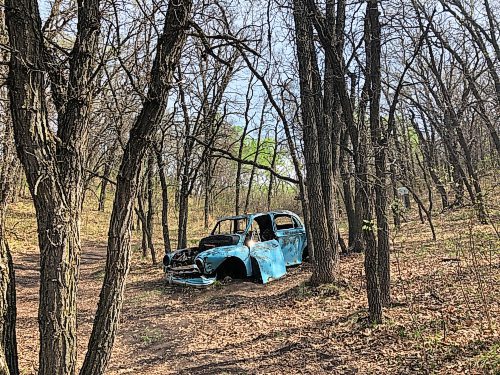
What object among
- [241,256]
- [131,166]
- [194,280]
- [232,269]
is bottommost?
[194,280]

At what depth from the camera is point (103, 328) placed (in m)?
3.59

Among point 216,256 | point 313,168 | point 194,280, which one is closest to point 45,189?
point 313,168

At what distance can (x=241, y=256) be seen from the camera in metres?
9.67

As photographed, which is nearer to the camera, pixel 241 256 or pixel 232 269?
pixel 241 256

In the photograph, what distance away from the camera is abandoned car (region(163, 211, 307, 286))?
31.3 ft

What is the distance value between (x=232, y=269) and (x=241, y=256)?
0.62 meters

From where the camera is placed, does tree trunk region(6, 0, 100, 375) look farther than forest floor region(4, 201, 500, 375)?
No

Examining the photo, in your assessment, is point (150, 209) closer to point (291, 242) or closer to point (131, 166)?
point (291, 242)

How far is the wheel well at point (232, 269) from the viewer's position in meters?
9.83

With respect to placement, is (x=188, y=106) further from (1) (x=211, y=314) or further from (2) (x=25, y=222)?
(2) (x=25, y=222)

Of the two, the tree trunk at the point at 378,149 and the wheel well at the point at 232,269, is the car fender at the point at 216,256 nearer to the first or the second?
the wheel well at the point at 232,269

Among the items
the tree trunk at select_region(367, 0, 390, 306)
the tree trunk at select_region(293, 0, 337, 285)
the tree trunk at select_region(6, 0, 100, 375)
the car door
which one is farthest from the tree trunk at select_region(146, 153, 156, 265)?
the tree trunk at select_region(6, 0, 100, 375)

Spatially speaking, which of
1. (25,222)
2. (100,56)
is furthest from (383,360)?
(25,222)

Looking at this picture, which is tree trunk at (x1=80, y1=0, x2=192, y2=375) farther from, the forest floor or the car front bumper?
the car front bumper
